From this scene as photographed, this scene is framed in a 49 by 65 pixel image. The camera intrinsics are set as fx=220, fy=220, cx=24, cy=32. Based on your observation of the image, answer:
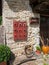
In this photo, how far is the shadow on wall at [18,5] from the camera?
1064 cm

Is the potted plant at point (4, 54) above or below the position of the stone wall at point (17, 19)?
below

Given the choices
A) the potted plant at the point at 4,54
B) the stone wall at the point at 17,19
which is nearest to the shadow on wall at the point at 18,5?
the stone wall at the point at 17,19

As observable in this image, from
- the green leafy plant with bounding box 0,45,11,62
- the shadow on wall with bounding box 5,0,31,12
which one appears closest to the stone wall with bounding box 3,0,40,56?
the shadow on wall with bounding box 5,0,31,12

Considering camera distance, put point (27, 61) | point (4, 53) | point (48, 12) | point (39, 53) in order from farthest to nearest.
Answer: point (48, 12), point (39, 53), point (27, 61), point (4, 53)

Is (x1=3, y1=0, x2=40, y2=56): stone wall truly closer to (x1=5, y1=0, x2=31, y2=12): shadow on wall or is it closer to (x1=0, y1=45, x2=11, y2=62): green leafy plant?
(x1=5, y1=0, x2=31, y2=12): shadow on wall

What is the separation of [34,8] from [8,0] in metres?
1.46

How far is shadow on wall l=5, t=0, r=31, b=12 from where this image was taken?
10.6 metres

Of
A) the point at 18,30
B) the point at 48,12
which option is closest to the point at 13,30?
the point at 18,30

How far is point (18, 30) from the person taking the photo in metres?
10.8

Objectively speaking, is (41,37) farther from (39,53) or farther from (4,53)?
(4,53)

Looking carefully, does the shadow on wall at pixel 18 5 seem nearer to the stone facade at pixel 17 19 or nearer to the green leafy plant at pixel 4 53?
the stone facade at pixel 17 19

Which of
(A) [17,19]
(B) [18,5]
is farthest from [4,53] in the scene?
(B) [18,5]

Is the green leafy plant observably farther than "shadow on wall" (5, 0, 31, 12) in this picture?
No

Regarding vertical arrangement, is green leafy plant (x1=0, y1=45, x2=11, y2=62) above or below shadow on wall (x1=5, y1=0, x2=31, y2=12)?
below
